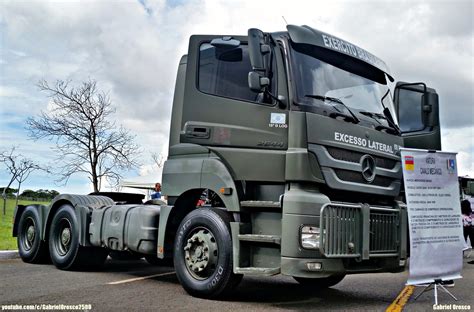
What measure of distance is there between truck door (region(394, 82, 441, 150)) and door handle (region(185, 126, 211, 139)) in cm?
279

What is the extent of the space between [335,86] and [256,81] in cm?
104

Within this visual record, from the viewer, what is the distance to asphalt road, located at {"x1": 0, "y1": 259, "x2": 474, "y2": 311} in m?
6.07

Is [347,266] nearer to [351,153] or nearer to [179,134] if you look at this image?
[351,153]

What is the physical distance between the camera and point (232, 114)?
255 inches

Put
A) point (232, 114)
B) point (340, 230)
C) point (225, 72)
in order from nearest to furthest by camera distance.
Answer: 1. point (340, 230)
2. point (232, 114)
3. point (225, 72)

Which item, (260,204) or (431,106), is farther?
(431,106)

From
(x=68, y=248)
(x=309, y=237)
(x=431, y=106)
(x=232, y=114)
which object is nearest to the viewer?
(x=309, y=237)

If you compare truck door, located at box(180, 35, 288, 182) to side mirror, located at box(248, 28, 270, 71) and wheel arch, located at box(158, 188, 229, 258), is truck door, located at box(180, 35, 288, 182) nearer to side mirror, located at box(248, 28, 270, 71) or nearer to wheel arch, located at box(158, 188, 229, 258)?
side mirror, located at box(248, 28, 270, 71)

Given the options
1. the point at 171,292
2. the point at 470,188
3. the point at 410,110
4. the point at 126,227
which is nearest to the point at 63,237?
the point at 126,227

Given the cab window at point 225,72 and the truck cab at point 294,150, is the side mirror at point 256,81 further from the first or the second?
the cab window at point 225,72

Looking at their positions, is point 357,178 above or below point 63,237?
above

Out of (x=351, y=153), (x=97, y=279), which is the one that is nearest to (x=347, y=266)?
(x=351, y=153)

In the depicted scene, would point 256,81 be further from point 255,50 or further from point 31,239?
point 31,239

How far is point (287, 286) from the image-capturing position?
26.8 feet
